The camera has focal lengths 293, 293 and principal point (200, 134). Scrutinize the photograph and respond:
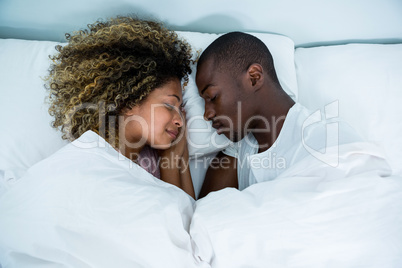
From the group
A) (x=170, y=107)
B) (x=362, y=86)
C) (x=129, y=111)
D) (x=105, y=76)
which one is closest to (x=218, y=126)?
(x=170, y=107)

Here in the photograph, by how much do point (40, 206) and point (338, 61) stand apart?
3.91 ft

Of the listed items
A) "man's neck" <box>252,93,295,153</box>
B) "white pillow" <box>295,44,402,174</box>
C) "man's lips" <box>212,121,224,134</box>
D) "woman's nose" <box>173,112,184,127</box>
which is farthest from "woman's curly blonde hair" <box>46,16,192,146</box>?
"white pillow" <box>295,44,402,174</box>

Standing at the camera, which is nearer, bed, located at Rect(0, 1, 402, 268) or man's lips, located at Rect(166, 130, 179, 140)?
bed, located at Rect(0, 1, 402, 268)

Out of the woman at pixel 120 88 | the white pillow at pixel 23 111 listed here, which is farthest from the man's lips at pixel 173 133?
the white pillow at pixel 23 111

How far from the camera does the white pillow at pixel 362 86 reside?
113 cm

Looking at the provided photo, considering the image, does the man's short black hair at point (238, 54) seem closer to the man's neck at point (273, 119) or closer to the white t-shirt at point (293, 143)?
the man's neck at point (273, 119)

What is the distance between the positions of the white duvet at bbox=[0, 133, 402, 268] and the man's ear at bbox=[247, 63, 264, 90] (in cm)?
39

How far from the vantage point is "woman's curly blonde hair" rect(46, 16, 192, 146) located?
0.97m

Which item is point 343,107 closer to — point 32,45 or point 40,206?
point 40,206

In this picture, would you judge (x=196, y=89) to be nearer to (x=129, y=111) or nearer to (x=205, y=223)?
(x=129, y=111)

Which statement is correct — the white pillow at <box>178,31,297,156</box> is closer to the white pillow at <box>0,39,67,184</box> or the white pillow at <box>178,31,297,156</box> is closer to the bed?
the bed

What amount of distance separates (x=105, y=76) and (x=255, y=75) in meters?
0.51

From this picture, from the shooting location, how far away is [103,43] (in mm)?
996

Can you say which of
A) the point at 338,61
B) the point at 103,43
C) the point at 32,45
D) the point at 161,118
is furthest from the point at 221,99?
the point at 32,45
